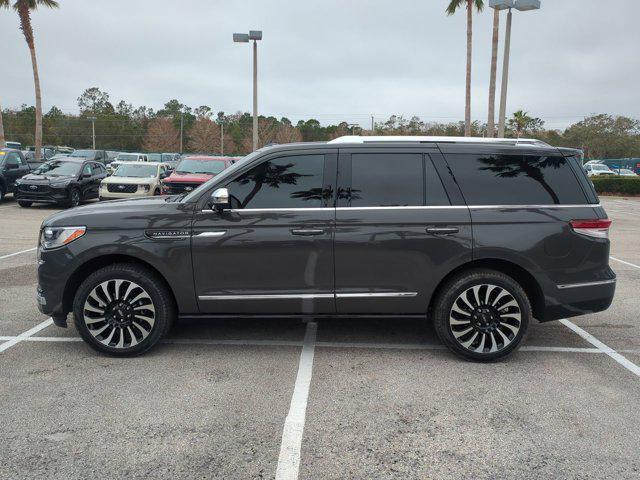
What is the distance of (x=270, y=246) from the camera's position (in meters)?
4.41

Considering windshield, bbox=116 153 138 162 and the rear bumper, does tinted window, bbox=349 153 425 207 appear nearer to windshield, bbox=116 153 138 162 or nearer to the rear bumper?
the rear bumper

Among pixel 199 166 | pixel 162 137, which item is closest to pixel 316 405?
pixel 199 166

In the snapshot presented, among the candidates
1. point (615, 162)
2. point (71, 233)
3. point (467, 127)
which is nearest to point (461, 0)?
point (467, 127)

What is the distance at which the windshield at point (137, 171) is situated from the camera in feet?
56.9

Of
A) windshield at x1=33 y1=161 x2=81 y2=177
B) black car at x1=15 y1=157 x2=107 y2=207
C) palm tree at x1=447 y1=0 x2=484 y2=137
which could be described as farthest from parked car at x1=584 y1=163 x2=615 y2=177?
windshield at x1=33 y1=161 x2=81 y2=177

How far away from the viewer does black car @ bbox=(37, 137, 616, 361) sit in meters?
4.42

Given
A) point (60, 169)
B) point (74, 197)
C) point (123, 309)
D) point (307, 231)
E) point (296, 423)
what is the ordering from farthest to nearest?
point (60, 169)
point (74, 197)
point (123, 309)
point (307, 231)
point (296, 423)

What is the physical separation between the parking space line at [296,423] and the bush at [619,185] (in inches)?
1282

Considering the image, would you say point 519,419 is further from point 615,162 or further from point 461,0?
point 615,162

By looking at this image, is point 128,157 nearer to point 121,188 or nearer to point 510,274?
point 121,188

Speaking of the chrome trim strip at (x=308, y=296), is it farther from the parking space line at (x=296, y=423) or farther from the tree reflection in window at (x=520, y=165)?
the tree reflection in window at (x=520, y=165)

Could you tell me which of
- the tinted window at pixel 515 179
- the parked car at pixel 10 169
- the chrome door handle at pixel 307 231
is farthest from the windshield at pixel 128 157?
the tinted window at pixel 515 179

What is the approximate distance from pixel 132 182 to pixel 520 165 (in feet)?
46.6

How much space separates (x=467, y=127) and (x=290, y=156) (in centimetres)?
2520
